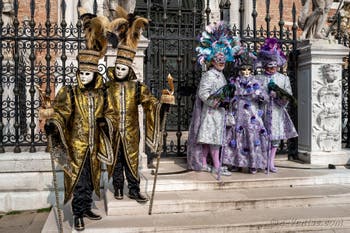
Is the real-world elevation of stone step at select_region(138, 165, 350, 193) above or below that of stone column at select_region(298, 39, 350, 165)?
below

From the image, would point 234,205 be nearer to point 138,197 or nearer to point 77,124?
point 138,197

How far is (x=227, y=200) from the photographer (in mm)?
5098

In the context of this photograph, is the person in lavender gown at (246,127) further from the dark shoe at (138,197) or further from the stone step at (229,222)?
the dark shoe at (138,197)

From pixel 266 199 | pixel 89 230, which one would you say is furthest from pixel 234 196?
pixel 89 230

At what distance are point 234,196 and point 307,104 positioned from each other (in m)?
3.05

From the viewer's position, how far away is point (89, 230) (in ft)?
14.1

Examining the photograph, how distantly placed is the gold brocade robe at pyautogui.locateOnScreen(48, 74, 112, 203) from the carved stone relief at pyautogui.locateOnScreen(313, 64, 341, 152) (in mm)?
4601

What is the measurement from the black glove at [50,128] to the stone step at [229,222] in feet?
3.87

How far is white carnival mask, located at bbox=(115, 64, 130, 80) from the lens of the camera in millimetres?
4695

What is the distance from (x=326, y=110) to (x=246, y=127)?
2.03 m

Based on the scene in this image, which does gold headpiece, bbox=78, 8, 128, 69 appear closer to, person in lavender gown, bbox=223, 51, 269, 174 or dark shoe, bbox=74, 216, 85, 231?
dark shoe, bbox=74, 216, 85, 231

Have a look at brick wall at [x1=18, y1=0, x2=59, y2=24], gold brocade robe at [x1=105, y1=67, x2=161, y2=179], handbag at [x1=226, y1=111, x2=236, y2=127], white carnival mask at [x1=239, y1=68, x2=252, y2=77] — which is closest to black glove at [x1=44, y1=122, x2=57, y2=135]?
gold brocade robe at [x1=105, y1=67, x2=161, y2=179]

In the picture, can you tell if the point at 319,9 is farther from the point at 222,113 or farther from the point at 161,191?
the point at 161,191

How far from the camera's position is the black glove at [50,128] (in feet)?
13.3
